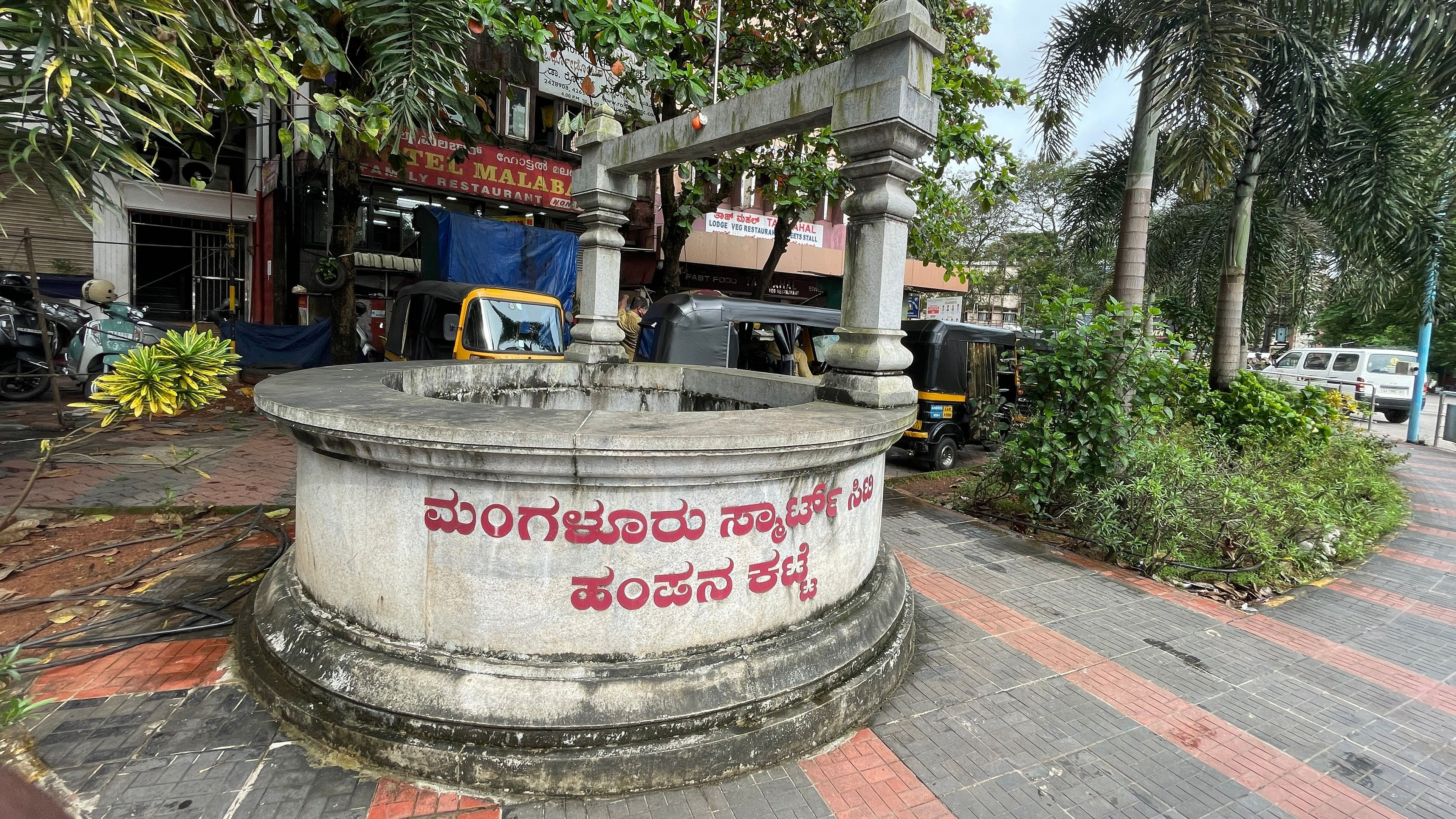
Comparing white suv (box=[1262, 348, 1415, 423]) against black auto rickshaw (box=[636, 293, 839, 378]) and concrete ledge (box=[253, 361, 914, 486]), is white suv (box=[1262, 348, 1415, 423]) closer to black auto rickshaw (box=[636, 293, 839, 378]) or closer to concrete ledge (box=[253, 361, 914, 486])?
black auto rickshaw (box=[636, 293, 839, 378])

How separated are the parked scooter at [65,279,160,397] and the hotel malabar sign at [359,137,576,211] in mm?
4001

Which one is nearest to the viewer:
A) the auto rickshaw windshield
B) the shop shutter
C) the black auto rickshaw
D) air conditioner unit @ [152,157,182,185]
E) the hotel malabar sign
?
the auto rickshaw windshield

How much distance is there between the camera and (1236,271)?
26.6ft

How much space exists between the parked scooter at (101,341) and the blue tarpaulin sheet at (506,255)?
4102 millimetres

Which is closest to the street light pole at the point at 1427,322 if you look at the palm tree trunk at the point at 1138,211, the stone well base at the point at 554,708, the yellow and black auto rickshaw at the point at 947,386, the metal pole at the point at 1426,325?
the metal pole at the point at 1426,325

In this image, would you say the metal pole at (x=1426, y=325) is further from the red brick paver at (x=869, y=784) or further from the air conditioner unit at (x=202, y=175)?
the air conditioner unit at (x=202, y=175)

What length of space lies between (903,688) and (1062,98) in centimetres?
782

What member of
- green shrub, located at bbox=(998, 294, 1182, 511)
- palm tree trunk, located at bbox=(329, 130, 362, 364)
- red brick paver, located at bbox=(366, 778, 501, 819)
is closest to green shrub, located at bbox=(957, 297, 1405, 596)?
green shrub, located at bbox=(998, 294, 1182, 511)

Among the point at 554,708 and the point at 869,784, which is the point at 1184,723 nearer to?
the point at 869,784

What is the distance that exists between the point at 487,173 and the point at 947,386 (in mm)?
9502

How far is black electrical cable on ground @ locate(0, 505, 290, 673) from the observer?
2.97m

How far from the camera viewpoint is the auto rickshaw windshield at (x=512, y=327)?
852 centimetres

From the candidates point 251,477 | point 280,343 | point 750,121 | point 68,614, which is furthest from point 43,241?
point 750,121

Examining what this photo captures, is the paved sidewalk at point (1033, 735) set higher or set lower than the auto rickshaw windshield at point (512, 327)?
lower
